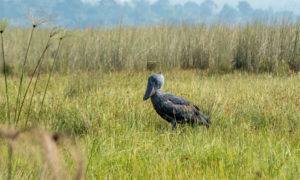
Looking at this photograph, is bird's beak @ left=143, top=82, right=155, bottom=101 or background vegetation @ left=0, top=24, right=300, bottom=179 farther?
bird's beak @ left=143, top=82, right=155, bottom=101

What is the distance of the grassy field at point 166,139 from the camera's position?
2.49 meters

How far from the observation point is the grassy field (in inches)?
98.0

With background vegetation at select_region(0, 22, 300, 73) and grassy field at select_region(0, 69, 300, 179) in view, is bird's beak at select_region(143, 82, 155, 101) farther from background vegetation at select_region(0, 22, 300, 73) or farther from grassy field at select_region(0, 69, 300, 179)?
background vegetation at select_region(0, 22, 300, 73)

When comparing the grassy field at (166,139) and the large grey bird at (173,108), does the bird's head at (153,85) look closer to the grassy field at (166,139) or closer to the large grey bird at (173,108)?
the large grey bird at (173,108)

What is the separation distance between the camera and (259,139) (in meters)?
3.19

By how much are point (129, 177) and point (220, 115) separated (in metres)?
1.82

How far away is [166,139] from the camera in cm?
333

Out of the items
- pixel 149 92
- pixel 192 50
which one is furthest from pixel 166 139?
pixel 192 50

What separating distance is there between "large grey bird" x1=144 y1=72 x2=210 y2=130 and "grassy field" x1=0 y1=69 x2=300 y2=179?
0.11 meters

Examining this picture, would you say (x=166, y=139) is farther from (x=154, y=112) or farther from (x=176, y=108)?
(x=154, y=112)

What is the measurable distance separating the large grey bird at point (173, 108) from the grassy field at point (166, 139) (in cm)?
11

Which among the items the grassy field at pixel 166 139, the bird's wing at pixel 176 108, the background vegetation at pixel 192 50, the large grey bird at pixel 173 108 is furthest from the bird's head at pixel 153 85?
the background vegetation at pixel 192 50

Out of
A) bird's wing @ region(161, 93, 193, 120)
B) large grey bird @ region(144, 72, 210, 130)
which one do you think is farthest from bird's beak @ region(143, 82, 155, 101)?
bird's wing @ region(161, 93, 193, 120)

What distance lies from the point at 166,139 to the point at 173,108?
0.45m
